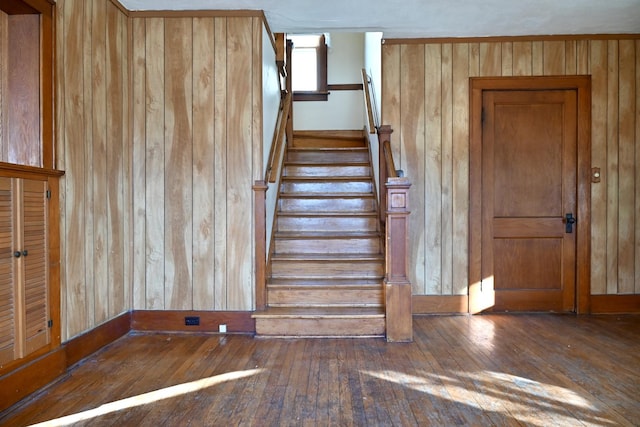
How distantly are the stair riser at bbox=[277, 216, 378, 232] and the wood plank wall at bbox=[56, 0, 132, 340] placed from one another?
1446 millimetres

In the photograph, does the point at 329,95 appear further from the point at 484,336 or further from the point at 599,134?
the point at 484,336

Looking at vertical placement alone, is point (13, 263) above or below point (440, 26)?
below

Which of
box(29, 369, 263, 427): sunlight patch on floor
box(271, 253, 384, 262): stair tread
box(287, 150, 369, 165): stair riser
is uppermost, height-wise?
box(287, 150, 369, 165): stair riser

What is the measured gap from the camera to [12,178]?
7.44 ft

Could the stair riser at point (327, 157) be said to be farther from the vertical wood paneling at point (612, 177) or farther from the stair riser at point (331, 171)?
the vertical wood paneling at point (612, 177)

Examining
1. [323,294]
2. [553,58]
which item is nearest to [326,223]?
[323,294]

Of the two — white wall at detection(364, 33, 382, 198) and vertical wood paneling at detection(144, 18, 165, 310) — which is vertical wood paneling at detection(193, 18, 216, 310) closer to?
vertical wood paneling at detection(144, 18, 165, 310)

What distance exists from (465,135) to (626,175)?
156 centimetres

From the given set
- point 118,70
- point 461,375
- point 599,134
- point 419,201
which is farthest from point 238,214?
point 599,134

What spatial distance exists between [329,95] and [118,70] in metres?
3.57

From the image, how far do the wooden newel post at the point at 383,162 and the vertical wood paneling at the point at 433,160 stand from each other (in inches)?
11.0

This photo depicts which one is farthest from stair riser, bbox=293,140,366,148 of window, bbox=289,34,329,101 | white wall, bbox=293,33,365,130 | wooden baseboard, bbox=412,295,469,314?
wooden baseboard, bbox=412,295,469,314

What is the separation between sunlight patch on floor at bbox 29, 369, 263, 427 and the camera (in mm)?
2096

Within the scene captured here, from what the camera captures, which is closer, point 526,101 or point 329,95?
point 526,101
